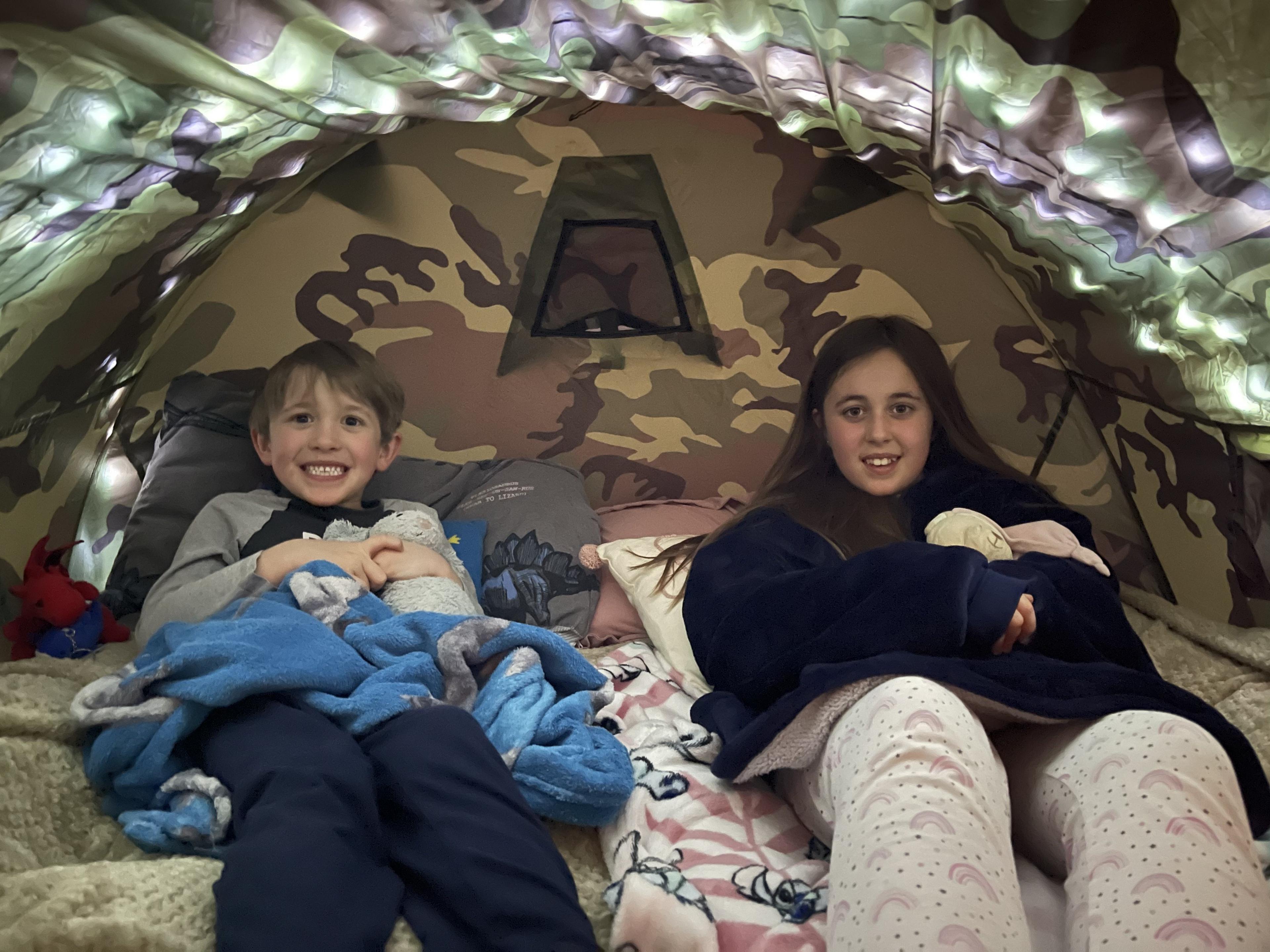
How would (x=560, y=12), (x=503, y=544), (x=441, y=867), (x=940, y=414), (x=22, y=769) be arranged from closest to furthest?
(x=441, y=867), (x=22, y=769), (x=560, y=12), (x=940, y=414), (x=503, y=544)

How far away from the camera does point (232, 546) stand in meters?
1.29

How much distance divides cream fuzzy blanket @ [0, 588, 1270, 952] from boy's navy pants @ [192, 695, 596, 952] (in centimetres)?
4

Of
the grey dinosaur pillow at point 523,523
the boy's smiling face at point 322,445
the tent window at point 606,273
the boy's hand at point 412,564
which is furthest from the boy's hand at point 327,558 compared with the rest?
the tent window at point 606,273

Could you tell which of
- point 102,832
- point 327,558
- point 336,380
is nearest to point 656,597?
point 327,558

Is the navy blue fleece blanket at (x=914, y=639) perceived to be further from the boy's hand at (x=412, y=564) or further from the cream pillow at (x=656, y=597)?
the boy's hand at (x=412, y=564)

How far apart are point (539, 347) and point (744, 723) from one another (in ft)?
2.60

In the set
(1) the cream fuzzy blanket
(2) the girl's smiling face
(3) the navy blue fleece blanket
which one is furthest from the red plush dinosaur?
(2) the girl's smiling face

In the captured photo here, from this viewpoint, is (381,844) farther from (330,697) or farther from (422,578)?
(422,578)

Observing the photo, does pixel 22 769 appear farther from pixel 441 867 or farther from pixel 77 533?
pixel 77 533

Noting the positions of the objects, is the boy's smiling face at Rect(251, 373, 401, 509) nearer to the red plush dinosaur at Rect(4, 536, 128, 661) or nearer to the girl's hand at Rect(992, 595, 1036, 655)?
the red plush dinosaur at Rect(4, 536, 128, 661)

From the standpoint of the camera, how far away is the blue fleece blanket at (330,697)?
88cm

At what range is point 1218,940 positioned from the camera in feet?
2.00

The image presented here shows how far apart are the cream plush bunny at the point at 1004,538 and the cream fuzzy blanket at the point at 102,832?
0.16 metres

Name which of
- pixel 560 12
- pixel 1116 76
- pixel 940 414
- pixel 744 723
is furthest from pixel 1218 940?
pixel 560 12
